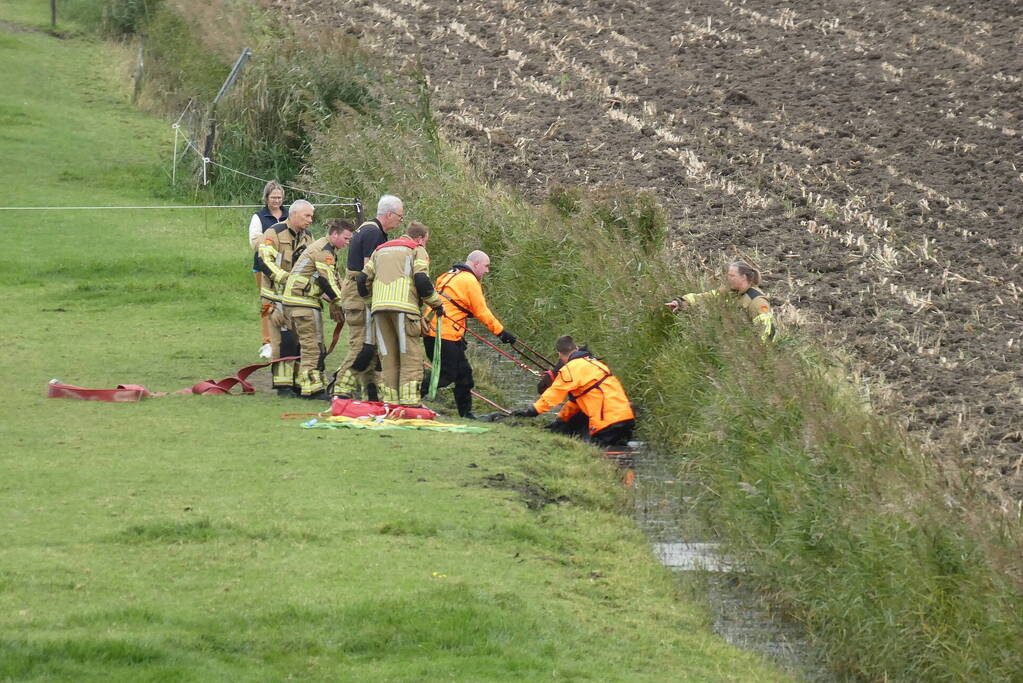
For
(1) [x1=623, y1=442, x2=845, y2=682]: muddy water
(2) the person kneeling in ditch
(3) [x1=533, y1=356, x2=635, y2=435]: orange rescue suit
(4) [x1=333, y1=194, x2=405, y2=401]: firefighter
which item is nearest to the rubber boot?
(4) [x1=333, y1=194, x2=405, y2=401]: firefighter

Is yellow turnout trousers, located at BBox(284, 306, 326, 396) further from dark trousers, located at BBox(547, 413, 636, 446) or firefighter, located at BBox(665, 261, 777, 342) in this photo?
firefighter, located at BBox(665, 261, 777, 342)

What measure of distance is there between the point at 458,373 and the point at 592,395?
1.73m

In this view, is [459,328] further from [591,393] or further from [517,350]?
[591,393]

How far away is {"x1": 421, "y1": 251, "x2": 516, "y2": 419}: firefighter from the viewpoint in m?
14.9

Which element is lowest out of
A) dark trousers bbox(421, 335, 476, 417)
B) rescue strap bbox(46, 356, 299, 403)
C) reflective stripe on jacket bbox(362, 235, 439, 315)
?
rescue strap bbox(46, 356, 299, 403)

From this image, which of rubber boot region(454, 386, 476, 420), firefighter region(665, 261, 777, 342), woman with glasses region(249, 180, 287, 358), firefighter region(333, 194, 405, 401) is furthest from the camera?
woman with glasses region(249, 180, 287, 358)

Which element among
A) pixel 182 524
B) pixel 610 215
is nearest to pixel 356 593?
pixel 182 524

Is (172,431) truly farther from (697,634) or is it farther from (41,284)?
(41,284)

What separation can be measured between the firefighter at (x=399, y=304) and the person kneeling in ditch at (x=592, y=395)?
4.45 ft

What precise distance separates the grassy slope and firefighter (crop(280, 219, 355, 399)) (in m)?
0.56

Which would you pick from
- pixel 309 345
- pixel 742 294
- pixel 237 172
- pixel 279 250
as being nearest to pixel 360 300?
pixel 309 345

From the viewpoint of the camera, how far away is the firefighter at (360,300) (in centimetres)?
1449

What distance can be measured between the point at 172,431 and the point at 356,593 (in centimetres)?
507

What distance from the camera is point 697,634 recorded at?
8680mm
